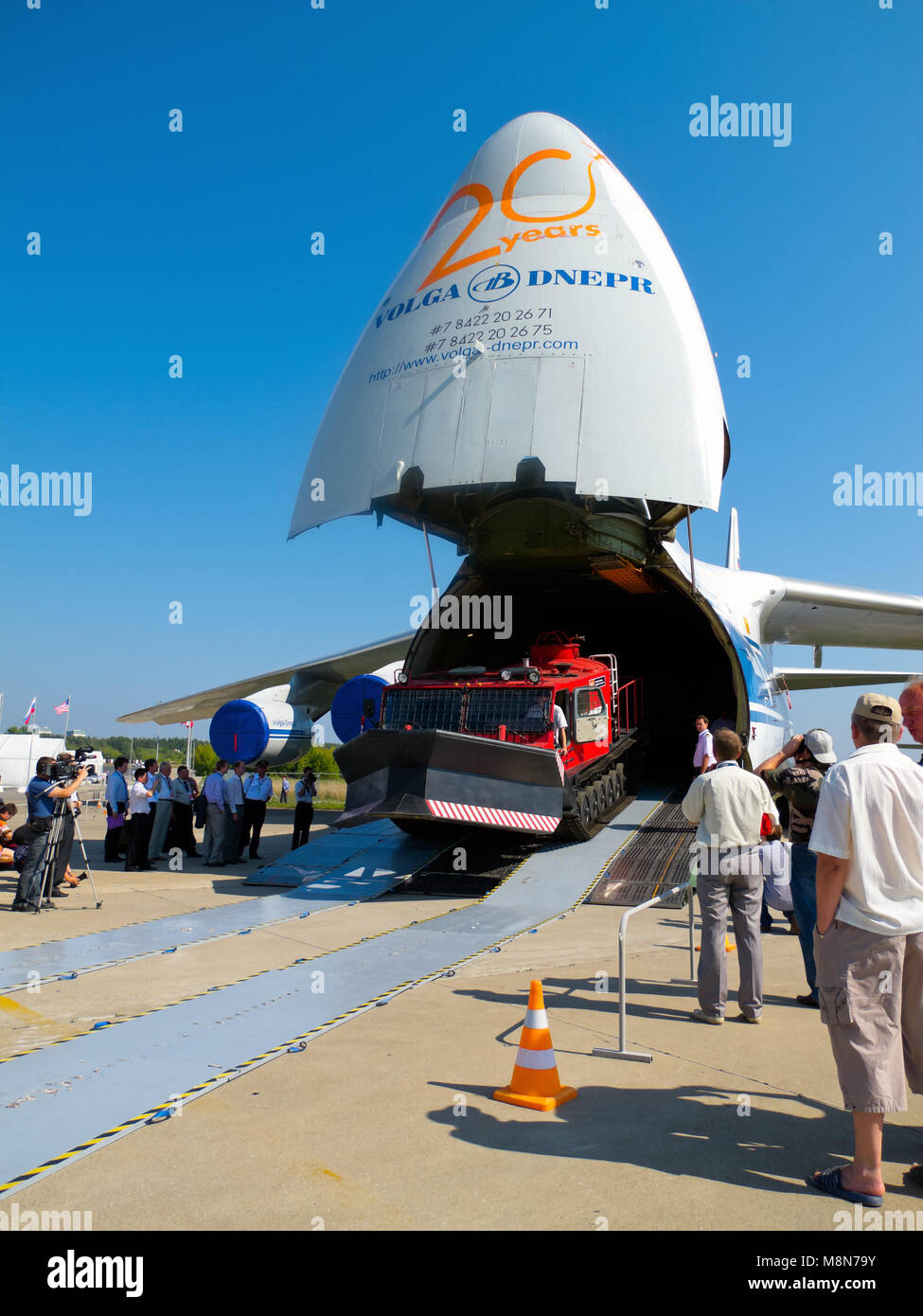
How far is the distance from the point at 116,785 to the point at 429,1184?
39.0 ft

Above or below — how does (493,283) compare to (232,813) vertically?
above

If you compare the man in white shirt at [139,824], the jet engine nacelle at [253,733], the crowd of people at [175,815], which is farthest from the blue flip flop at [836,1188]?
the jet engine nacelle at [253,733]

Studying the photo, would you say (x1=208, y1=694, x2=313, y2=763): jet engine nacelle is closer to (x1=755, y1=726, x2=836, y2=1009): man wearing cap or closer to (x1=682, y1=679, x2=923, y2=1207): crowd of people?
(x1=755, y1=726, x2=836, y2=1009): man wearing cap

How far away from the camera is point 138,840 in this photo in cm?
1288

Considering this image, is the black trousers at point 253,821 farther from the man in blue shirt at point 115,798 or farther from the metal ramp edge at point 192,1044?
the metal ramp edge at point 192,1044

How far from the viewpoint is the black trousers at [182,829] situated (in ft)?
47.7

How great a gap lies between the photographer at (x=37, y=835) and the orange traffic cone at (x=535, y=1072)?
696 cm

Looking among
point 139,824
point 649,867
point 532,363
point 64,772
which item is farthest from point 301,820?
point 532,363

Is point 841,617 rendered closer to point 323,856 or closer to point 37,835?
point 323,856

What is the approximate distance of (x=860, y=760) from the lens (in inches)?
129

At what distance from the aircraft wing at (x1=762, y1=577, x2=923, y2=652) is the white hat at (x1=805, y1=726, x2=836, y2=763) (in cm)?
1072

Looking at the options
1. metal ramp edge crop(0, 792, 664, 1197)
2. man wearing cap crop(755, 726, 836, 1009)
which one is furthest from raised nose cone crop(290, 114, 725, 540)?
metal ramp edge crop(0, 792, 664, 1197)

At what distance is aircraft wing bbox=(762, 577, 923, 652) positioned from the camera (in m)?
15.8

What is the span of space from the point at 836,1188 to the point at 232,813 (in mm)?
12029
